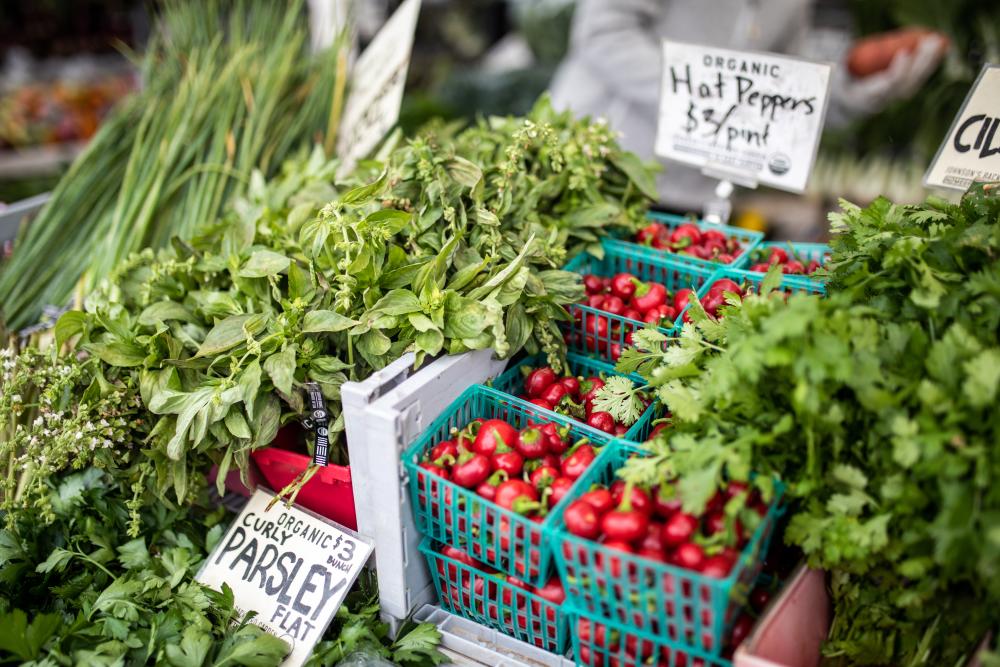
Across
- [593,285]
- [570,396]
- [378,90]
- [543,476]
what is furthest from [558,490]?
[378,90]

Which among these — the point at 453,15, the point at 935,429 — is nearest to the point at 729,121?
the point at 935,429

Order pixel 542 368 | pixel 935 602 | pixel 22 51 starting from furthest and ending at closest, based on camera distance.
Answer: pixel 22 51
pixel 542 368
pixel 935 602

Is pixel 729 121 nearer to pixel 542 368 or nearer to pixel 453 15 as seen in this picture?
pixel 542 368

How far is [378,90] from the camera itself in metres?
2.48

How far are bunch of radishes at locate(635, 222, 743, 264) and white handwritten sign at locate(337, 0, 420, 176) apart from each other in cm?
90

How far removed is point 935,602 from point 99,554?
1621mm

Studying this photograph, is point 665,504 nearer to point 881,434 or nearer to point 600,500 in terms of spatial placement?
point 600,500

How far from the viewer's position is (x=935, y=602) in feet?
3.92

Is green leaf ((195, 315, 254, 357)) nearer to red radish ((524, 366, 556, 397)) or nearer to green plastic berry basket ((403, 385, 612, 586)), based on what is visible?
green plastic berry basket ((403, 385, 612, 586))

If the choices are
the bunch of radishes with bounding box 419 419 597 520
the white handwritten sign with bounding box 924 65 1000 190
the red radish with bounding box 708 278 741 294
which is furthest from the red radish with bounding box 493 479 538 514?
the white handwritten sign with bounding box 924 65 1000 190

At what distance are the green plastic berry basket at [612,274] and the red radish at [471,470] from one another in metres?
0.49

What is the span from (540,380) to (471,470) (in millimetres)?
381

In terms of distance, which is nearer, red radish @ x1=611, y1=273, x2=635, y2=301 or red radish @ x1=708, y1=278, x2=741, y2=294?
red radish @ x1=708, y1=278, x2=741, y2=294

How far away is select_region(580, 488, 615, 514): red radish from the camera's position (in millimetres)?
1245
